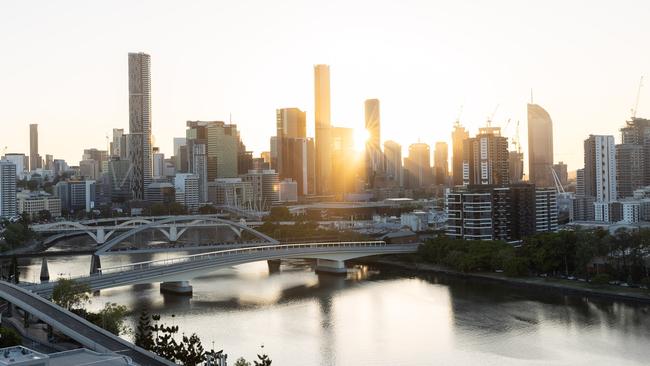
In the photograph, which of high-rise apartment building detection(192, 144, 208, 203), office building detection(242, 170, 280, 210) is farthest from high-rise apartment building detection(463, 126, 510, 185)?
high-rise apartment building detection(192, 144, 208, 203)

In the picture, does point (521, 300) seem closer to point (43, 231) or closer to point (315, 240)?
point (315, 240)

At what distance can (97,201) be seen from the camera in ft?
234

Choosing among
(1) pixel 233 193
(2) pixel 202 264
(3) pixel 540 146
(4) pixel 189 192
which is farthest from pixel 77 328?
(3) pixel 540 146

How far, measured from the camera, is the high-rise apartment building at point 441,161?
8762cm

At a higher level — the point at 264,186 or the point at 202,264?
the point at 264,186

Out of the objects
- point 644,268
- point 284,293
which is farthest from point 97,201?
point 644,268

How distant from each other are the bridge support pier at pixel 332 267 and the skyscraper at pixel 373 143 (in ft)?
198

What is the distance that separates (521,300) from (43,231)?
1067 inches

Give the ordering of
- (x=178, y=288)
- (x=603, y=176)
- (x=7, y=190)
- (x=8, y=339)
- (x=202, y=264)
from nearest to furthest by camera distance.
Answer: (x=8, y=339), (x=178, y=288), (x=202, y=264), (x=603, y=176), (x=7, y=190)

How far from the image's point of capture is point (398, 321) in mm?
16547

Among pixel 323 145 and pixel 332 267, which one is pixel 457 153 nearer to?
pixel 323 145

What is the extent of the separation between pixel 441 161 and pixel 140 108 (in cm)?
3713

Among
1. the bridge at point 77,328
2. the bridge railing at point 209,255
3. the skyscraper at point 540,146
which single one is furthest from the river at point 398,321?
the skyscraper at point 540,146

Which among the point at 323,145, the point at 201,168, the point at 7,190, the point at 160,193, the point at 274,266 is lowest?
the point at 274,266
